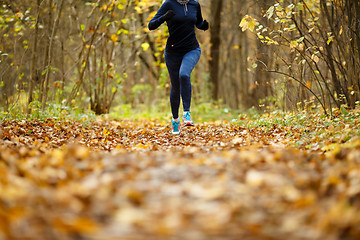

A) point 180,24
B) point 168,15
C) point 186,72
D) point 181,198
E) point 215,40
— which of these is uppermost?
point 215,40

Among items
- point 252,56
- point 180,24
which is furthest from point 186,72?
point 252,56

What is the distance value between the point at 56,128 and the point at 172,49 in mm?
2554

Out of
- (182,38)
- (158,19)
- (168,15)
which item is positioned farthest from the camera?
(182,38)

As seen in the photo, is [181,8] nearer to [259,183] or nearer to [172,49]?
[172,49]

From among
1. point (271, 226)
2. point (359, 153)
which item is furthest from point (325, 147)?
point (271, 226)

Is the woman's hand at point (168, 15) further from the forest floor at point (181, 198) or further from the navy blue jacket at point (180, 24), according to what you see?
the forest floor at point (181, 198)

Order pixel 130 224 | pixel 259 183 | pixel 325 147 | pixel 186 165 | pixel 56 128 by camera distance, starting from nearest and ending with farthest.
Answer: pixel 130 224
pixel 259 183
pixel 186 165
pixel 325 147
pixel 56 128

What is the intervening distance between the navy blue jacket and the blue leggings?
12 cm

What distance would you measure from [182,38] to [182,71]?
589 millimetres

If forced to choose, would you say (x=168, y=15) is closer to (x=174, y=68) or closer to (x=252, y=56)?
(x=174, y=68)

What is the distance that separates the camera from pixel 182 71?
Result: 5.54 metres

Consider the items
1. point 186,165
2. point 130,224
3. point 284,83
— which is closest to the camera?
point 130,224

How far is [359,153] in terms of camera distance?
272 cm

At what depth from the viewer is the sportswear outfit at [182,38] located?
5562 millimetres
